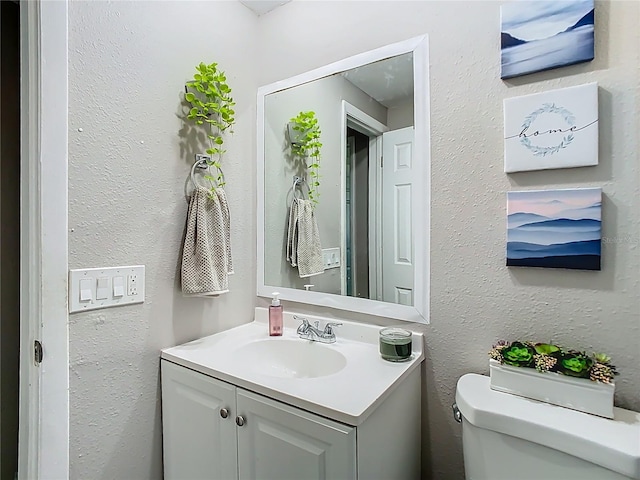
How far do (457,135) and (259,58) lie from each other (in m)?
1.02

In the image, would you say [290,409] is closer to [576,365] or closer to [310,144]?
[576,365]

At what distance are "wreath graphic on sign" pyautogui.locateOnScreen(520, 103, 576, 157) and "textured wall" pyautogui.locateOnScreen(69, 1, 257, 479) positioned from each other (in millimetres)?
1149

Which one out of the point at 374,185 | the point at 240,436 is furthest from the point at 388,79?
the point at 240,436

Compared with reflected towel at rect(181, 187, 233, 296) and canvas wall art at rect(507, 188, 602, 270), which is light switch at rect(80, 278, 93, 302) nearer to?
reflected towel at rect(181, 187, 233, 296)

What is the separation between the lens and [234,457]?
3.39 feet

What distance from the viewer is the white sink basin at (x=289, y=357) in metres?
1.26

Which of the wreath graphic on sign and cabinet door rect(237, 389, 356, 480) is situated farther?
the wreath graphic on sign

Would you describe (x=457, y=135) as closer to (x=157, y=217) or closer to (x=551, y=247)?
(x=551, y=247)

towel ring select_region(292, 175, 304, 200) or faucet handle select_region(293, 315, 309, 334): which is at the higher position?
towel ring select_region(292, 175, 304, 200)

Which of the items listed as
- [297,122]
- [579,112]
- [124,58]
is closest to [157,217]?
[124,58]

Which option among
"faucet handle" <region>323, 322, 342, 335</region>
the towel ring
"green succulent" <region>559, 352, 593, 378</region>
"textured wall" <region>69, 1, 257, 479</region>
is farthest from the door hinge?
"green succulent" <region>559, 352, 593, 378</region>

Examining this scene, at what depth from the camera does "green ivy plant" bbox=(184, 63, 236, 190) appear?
1326 mm

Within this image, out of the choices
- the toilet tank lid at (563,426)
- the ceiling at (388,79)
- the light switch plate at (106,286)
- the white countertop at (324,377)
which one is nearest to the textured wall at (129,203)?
the light switch plate at (106,286)

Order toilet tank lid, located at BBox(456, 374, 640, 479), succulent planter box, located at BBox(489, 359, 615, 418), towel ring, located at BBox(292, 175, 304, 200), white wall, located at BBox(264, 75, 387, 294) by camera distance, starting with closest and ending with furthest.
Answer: toilet tank lid, located at BBox(456, 374, 640, 479) < succulent planter box, located at BBox(489, 359, 615, 418) < white wall, located at BBox(264, 75, 387, 294) < towel ring, located at BBox(292, 175, 304, 200)
